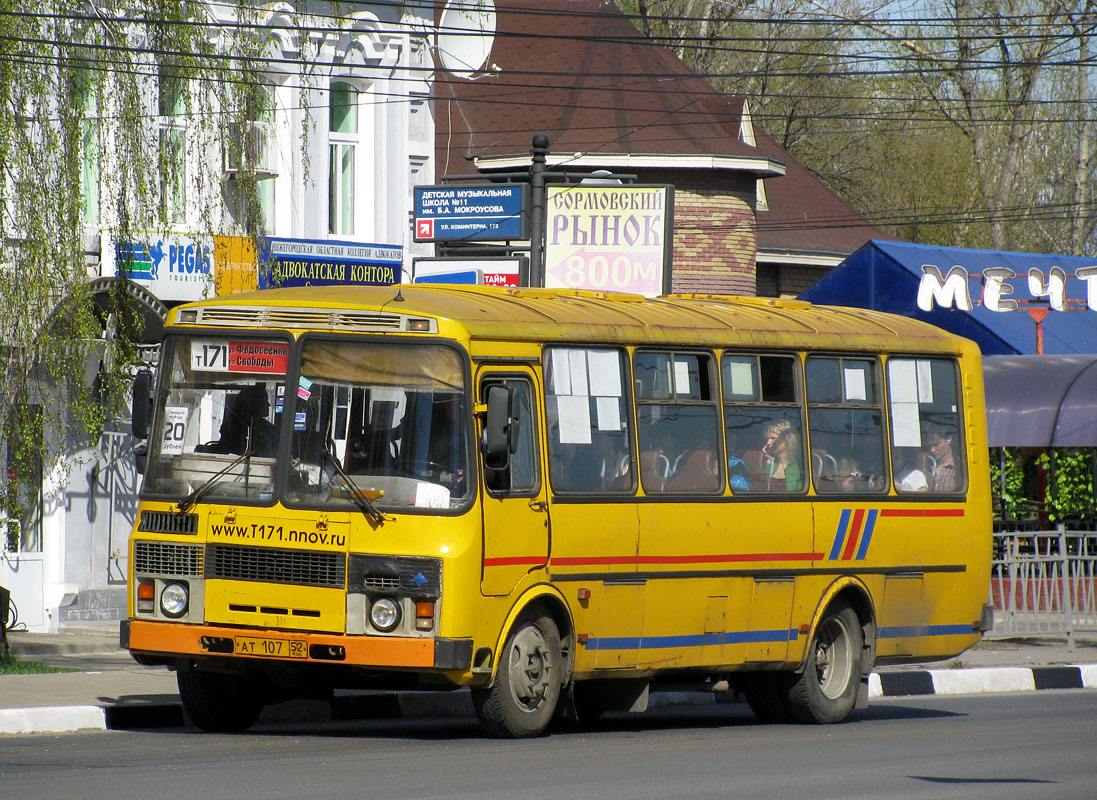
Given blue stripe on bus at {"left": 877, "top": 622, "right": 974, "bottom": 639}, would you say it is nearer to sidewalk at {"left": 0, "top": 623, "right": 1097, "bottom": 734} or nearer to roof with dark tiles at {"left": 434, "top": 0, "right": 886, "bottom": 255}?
sidewalk at {"left": 0, "top": 623, "right": 1097, "bottom": 734}

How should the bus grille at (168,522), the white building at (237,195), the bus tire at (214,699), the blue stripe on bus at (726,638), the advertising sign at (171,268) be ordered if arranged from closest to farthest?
the bus grille at (168,522)
the bus tire at (214,699)
the blue stripe on bus at (726,638)
the white building at (237,195)
the advertising sign at (171,268)

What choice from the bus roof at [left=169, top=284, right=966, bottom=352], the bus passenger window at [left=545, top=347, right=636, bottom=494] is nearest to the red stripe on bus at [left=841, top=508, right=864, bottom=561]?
the bus roof at [left=169, top=284, right=966, bottom=352]

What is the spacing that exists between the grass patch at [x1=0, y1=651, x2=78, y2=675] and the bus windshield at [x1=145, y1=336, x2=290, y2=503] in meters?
3.87

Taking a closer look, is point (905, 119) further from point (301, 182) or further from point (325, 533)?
point (325, 533)

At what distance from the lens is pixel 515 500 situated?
1123cm

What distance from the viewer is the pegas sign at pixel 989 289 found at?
3086cm

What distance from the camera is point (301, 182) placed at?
75.5 ft

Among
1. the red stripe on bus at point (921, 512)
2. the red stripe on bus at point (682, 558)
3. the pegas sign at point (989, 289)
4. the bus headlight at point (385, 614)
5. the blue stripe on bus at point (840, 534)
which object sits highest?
the pegas sign at point (989, 289)


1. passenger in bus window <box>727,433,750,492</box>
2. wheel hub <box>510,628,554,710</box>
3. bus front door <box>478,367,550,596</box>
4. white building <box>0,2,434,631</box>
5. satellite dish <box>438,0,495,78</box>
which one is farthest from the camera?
satellite dish <box>438,0,495,78</box>

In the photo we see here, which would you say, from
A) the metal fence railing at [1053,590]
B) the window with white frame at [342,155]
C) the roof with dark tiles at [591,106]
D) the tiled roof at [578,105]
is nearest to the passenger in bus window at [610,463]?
the metal fence railing at [1053,590]

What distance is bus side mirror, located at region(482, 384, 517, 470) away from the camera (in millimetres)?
10828

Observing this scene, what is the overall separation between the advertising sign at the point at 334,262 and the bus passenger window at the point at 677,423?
9.41 meters

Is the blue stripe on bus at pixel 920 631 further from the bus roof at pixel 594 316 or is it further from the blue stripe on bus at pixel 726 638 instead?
the bus roof at pixel 594 316

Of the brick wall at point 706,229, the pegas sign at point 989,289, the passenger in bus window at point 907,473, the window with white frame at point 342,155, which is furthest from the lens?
the brick wall at point 706,229
